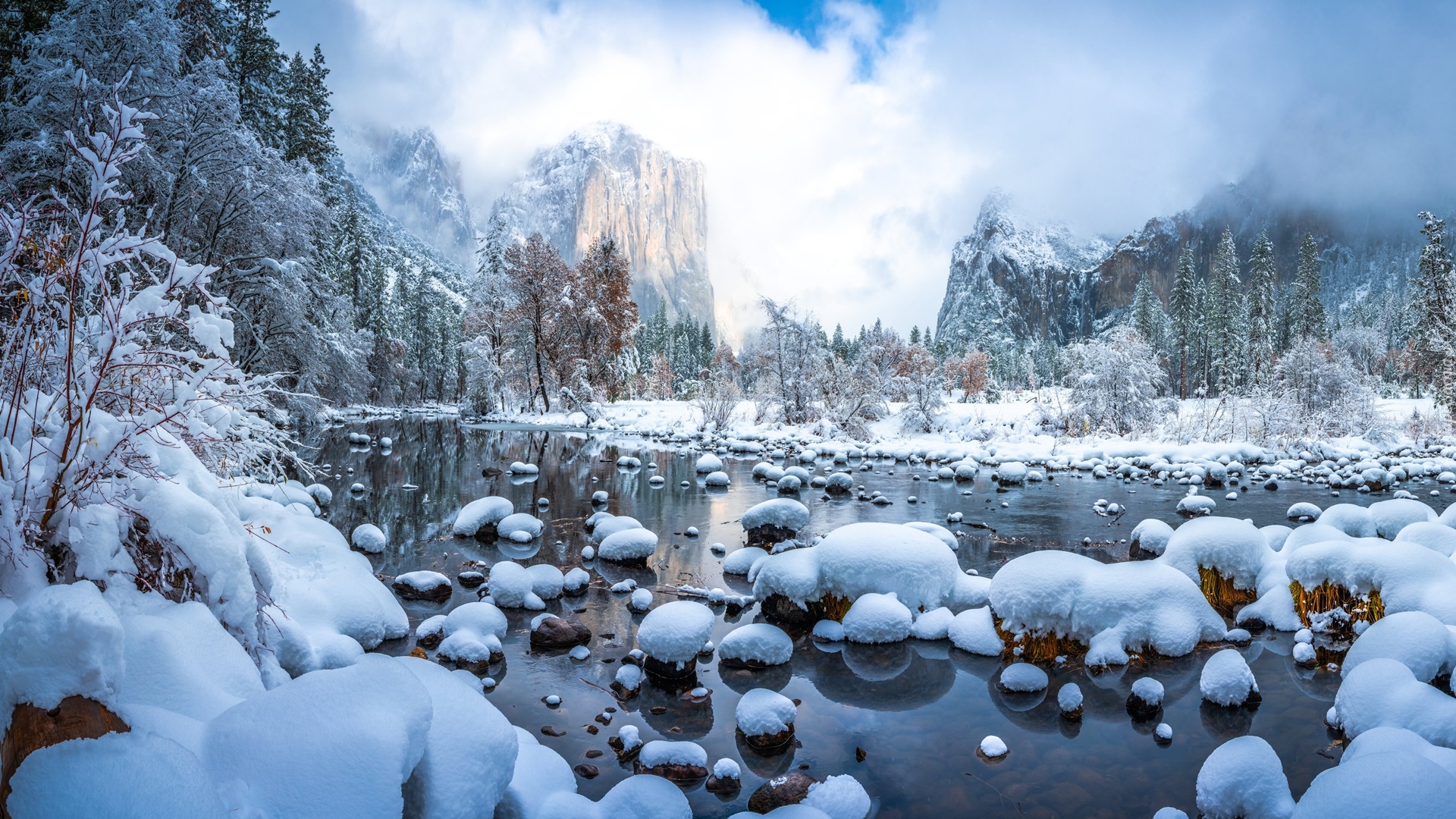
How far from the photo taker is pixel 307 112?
27016mm

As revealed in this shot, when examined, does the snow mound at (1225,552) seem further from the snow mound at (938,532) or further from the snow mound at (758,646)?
the snow mound at (758,646)

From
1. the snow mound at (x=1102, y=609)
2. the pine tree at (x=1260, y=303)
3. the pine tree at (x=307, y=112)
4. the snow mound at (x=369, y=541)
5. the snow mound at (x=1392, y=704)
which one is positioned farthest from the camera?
the pine tree at (x=1260, y=303)

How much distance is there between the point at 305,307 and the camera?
59.2 ft

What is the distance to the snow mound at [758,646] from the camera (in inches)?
240

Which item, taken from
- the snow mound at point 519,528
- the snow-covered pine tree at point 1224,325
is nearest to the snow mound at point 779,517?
the snow mound at point 519,528

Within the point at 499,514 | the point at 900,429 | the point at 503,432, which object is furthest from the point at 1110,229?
the point at 499,514

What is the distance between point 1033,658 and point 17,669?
701 centimetres

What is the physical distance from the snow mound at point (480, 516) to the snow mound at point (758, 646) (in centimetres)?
579

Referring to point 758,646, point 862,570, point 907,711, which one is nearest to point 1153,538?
point 862,570

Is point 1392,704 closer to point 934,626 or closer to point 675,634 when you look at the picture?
point 934,626

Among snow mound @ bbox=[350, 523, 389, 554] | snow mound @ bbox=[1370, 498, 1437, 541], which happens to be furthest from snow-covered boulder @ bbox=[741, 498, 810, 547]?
snow mound @ bbox=[1370, 498, 1437, 541]

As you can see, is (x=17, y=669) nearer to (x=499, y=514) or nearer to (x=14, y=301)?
(x=14, y=301)

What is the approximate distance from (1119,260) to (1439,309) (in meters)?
140

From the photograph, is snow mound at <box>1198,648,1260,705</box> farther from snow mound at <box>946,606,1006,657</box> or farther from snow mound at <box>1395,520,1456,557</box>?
snow mound at <box>1395,520,1456,557</box>
